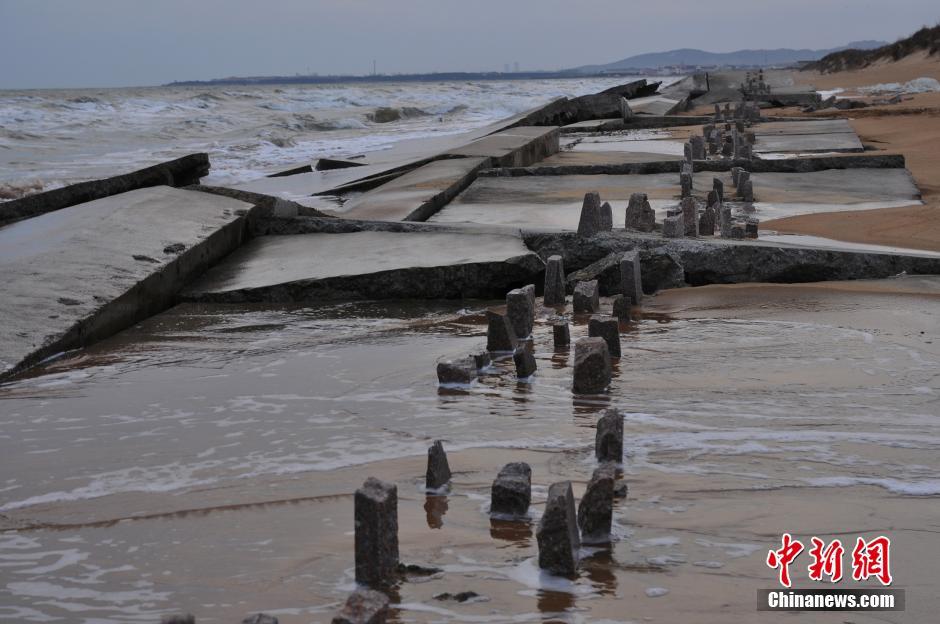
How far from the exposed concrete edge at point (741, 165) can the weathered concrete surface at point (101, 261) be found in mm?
4586

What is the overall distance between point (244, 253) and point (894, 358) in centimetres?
464

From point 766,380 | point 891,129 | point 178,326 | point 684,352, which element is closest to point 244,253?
point 178,326

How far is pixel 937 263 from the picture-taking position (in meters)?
6.49

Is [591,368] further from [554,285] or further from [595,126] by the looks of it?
[595,126]

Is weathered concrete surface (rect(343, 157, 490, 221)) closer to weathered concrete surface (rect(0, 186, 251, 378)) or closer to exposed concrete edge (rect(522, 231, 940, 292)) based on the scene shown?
weathered concrete surface (rect(0, 186, 251, 378))

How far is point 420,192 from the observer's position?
10.3 m

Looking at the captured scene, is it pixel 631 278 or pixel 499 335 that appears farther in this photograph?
pixel 631 278

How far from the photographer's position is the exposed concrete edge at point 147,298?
17.9 ft

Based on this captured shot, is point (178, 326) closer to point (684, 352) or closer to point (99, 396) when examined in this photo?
point (99, 396)

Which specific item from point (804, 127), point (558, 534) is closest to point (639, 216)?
point (558, 534)

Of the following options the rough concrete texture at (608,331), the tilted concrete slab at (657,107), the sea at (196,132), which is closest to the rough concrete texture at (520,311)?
the rough concrete texture at (608,331)

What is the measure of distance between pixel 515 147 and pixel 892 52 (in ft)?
183

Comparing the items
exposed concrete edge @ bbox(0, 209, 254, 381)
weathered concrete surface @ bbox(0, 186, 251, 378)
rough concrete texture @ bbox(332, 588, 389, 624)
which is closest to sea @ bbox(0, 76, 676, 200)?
weathered concrete surface @ bbox(0, 186, 251, 378)

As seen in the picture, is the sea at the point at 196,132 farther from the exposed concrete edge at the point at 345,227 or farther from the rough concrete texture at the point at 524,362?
the rough concrete texture at the point at 524,362
